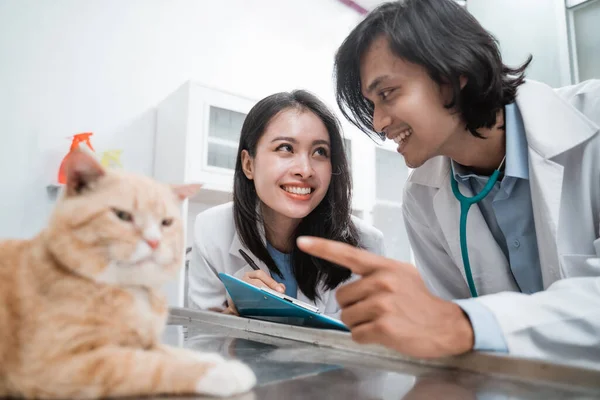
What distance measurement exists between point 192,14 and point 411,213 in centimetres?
170

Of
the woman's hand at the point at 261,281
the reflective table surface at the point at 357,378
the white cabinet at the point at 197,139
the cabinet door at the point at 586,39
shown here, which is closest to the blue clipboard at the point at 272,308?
the reflective table surface at the point at 357,378

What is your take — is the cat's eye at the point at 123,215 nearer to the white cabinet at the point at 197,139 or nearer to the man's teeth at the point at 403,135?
the man's teeth at the point at 403,135

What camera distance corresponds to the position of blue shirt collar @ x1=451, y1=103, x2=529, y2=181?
82cm

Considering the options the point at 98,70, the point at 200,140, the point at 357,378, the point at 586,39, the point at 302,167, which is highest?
the point at 586,39

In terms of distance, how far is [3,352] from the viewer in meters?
0.23

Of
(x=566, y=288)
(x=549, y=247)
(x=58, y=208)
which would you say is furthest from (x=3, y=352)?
(x=549, y=247)

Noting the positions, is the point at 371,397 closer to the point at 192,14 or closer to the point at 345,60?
the point at 345,60

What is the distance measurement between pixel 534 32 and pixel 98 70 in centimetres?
194

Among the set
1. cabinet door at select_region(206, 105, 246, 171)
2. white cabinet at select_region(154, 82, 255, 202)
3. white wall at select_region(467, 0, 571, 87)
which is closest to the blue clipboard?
white cabinet at select_region(154, 82, 255, 202)

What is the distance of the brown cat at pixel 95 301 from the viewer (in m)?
0.23

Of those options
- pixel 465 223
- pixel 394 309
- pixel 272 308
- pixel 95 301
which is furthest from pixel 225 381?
pixel 465 223

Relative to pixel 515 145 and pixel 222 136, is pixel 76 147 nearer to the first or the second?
pixel 515 145

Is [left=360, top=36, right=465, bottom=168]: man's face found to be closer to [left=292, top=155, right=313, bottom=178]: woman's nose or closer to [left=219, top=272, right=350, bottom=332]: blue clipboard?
[left=292, top=155, right=313, bottom=178]: woman's nose

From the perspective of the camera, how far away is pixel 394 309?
1.49 ft
